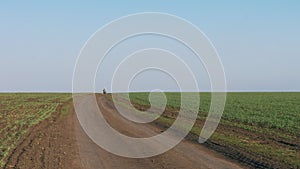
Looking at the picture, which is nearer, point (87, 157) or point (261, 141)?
point (87, 157)

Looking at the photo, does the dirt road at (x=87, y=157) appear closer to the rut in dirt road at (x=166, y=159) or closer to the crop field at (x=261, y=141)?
the rut in dirt road at (x=166, y=159)

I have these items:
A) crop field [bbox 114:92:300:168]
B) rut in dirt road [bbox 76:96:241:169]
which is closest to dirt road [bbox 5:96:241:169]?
rut in dirt road [bbox 76:96:241:169]

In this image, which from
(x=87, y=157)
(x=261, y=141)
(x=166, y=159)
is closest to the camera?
(x=166, y=159)

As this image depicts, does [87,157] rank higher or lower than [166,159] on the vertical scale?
higher

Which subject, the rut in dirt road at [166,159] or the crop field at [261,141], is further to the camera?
the crop field at [261,141]

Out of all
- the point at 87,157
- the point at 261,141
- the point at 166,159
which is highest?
the point at 261,141

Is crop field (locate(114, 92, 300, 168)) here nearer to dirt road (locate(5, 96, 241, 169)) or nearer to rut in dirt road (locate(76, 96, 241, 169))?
rut in dirt road (locate(76, 96, 241, 169))

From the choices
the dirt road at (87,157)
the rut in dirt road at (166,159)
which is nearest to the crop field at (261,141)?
the rut in dirt road at (166,159)

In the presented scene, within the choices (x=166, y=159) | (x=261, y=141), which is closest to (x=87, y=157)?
(x=166, y=159)

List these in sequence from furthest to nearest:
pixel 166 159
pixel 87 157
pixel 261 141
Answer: pixel 261 141 < pixel 87 157 < pixel 166 159

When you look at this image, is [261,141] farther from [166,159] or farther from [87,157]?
[87,157]

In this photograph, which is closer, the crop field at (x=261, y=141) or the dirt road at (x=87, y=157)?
the dirt road at (x=87, y=157)

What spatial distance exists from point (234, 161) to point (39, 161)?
5.46m

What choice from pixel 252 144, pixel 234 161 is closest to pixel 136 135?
pixel 252 144
